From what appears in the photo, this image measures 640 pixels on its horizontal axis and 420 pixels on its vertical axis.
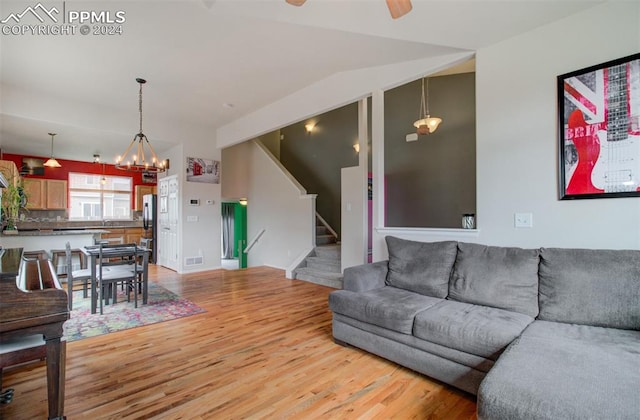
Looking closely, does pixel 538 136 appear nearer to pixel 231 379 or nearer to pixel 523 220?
pixel 523 220

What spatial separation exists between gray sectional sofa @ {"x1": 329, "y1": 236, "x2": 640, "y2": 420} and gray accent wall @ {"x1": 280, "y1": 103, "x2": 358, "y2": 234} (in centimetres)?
432

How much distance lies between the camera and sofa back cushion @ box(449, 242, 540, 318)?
2.24 meters

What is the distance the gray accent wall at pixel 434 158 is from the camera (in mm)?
5473

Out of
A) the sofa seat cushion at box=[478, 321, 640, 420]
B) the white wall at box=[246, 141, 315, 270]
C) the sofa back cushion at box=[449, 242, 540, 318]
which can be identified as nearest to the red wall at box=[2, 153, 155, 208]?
the white wall at box=[246, 141, 315, 270]

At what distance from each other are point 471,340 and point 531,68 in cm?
242

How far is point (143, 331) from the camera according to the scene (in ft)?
10.3

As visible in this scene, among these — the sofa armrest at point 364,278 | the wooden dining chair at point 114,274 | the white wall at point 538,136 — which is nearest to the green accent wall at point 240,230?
the wooden dining chair at point 114,274

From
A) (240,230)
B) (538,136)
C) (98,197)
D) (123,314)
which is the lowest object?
(123,314)

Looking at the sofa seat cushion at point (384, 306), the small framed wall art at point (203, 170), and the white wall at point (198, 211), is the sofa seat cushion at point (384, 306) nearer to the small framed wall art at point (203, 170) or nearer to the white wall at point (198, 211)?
the white wall at point (198, 211)

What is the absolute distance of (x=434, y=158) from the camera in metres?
5.86

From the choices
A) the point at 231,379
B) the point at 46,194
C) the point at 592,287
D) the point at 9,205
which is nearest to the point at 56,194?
the point at 46,194

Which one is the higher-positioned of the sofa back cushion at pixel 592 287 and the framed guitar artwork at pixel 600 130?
the framed guitar artwork at pixel 600 130

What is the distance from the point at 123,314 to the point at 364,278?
3033 mm
